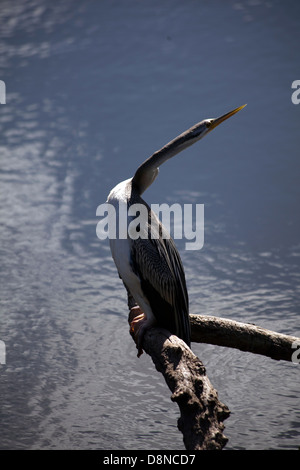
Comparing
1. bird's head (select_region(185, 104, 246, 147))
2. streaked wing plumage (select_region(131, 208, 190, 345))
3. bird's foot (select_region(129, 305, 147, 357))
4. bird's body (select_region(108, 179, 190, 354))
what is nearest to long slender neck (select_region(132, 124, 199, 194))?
bird's head (select_region(185, 104, 246, 147))

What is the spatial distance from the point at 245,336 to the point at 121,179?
326 cm

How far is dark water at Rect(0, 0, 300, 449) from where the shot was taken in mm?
3334

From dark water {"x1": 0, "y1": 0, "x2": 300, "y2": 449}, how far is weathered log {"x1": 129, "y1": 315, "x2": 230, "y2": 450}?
1.24 m

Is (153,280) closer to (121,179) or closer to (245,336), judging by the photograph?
(245,336)

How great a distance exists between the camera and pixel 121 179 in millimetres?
5539

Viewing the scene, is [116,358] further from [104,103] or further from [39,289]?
[104,103]

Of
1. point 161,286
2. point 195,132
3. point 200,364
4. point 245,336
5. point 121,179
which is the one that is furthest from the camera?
point 121,179

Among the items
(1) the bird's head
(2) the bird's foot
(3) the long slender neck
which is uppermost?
(1) the bird's head

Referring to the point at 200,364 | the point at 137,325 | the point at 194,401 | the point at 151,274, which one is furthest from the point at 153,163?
the point at 194,401

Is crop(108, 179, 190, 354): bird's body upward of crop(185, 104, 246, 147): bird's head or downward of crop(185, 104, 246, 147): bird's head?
downward

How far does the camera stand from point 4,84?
745 centimetres

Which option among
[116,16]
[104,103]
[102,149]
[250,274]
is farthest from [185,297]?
[116,16]

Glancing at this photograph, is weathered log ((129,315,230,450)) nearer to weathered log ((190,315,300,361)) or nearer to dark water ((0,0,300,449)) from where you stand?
weathered log ((190,315,300,361))

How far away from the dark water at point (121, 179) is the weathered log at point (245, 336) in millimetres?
742
